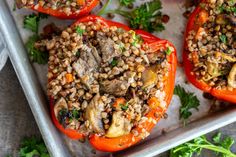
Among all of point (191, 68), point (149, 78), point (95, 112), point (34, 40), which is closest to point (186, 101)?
point (191, 68)

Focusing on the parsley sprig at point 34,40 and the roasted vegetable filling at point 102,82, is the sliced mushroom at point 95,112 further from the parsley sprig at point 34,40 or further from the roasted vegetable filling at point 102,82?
the parsley sprig at point 34,40

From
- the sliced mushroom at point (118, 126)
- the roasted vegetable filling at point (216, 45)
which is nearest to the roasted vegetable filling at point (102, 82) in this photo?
the sliced mushroom at point (118, 126)

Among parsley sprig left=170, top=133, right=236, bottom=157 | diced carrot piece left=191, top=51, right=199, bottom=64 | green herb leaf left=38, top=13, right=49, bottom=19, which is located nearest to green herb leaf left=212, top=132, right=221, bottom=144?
parsley sprig left=170, top=133, right=236, bottom=157

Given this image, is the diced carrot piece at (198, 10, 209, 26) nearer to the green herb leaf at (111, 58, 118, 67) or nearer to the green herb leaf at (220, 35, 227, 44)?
the green herb leaf at (220, 35, 227, 44)

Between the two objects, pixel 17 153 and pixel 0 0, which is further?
pixel 17 153

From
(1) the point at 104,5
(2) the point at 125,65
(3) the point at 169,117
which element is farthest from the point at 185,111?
(1) the point at 104,5

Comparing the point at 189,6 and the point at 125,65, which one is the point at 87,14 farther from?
the point at 189,6
